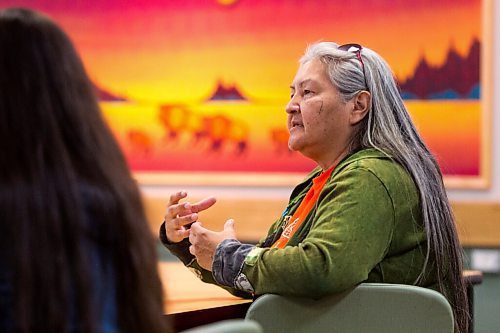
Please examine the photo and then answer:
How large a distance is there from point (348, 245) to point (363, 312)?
6.5 inches

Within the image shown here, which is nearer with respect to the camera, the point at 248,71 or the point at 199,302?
the point at 199,302

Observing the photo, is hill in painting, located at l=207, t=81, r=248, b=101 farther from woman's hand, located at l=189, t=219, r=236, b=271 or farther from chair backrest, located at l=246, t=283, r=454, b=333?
chair backrest, located at l=246, t=283, r=454, b=333

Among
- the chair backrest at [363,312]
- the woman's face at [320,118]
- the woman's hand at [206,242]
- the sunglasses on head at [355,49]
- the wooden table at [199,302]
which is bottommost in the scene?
the wooden table at [199,302]

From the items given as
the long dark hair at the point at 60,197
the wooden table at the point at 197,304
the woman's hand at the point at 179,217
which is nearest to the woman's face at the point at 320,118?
the woman's hand at the point at 179,217

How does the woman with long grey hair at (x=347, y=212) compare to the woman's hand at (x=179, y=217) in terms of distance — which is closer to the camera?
the woman with long grey hair at (x=347, y=212)

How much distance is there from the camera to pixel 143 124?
436cm

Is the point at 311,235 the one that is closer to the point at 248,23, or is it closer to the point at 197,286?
the point at 197,286

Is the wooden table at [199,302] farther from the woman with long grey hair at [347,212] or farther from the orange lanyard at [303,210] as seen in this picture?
the orange lanyard at [303,210]

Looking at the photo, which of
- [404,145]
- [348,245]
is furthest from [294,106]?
[348,245]

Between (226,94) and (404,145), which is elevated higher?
(404,145)

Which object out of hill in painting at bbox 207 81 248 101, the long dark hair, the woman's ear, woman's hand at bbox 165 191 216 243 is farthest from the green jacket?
hill in painting at bbox 207 81 248 101

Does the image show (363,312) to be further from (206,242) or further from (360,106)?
(360,106)

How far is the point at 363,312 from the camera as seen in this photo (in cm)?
198

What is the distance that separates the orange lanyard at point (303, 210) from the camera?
234cm
